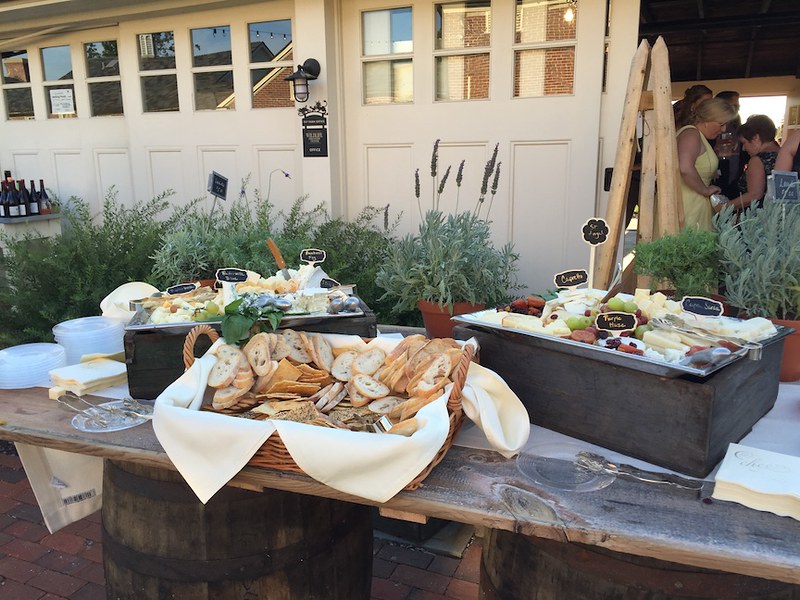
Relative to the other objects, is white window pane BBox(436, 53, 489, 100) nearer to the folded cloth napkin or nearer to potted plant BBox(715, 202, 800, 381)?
potted plant BBox(715, 202, 800, 381)

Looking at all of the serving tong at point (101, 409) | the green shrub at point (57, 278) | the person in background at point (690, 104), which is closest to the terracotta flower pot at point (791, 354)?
the serving tong at point (101, 409)

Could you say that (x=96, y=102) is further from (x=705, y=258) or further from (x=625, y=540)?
(x=625, y=540)

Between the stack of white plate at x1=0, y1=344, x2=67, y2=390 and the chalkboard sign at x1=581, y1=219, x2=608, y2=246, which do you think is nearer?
the stack of white plate at x1=0, y1=344, x2=67, y2=390

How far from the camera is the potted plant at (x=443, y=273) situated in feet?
8.21

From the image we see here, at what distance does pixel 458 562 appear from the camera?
2680mm

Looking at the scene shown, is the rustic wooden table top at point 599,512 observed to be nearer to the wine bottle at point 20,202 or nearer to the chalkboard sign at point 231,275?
the chalkboard sign at point 231,275

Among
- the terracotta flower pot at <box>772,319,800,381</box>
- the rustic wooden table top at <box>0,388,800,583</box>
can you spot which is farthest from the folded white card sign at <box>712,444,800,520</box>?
the terracotta flower pot at <box>772,319,800,381</box>

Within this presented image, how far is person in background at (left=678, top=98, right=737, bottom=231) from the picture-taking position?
3516mm

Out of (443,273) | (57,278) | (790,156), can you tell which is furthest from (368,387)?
(790,156)

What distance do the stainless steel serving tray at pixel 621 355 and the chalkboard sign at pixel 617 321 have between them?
12 cm

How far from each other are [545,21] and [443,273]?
7.71ft

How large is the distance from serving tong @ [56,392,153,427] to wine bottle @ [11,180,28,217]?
14.1 ft

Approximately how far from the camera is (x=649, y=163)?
2936mm

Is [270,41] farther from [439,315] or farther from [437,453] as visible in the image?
[437,453]
